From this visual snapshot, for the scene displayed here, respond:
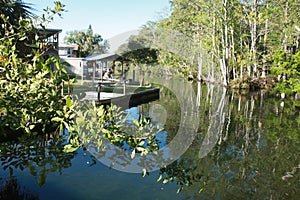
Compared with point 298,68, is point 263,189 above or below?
below

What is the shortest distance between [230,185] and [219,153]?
1869 millimetres

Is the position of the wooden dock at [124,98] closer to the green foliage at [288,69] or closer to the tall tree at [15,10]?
the tall tree at [15,10]

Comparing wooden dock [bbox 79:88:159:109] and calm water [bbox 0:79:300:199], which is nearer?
calm water [bbox 0:79:300:199]

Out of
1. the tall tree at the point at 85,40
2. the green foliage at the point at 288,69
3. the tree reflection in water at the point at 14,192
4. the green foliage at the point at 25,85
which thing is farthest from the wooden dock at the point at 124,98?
the tall tree at the point at 85,40

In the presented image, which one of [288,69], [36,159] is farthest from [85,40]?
[36,159]

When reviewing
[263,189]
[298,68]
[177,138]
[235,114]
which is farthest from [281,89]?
[263,189]

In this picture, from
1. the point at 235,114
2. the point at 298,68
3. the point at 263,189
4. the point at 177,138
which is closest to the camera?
the point at 263,189

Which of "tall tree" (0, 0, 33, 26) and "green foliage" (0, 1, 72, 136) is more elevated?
"tall tree" (0, 0, 33, 26)

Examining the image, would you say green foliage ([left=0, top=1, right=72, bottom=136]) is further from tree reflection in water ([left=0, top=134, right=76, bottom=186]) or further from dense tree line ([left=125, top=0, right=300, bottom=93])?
dense tree line ([left=125, top=0, right=300, bottom=93])

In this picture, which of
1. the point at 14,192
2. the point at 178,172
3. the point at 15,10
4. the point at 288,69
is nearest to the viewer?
the point at 178,172

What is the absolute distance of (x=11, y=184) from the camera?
4566mm

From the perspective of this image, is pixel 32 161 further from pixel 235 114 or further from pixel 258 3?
pixel 258 3

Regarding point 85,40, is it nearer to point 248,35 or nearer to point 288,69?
point 248,35

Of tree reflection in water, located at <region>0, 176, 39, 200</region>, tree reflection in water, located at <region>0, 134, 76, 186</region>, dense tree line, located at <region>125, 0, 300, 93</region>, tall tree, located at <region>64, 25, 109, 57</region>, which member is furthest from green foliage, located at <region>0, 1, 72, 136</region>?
tall tree, located at <region>64, 25, 109, 57</region>
